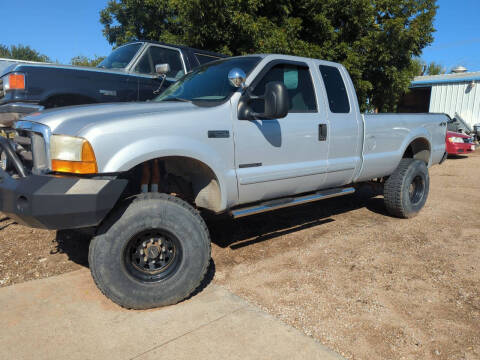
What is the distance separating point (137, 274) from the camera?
273 centimetres

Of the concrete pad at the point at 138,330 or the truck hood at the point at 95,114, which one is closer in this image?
the concrete pad at the point at 138,330

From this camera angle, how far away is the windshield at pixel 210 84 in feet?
11.2

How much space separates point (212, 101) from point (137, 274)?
160cm

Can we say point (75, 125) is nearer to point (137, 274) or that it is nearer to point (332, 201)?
point (137, 274)

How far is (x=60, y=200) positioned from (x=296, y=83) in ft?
8.66

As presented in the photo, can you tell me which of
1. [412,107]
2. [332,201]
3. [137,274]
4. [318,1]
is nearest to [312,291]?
[137,274]

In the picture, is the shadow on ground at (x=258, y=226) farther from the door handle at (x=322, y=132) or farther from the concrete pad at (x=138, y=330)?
the door handle at (x=322, y=132)

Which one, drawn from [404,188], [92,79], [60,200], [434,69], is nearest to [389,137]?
[404,188]

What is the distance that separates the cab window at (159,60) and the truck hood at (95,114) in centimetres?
335

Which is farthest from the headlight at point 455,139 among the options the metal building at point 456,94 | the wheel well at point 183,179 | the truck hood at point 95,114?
the truck hood at point 95,114

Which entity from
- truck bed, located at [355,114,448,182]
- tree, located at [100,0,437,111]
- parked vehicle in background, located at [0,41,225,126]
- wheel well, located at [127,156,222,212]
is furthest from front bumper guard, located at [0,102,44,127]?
tree, located at [100,0,437,111]

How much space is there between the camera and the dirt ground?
8.18ft

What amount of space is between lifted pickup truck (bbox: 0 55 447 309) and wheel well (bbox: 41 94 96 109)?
200 cm

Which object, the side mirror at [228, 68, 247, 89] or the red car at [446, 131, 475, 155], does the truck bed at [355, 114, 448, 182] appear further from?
the red car at [446, 131, 475, 155]
